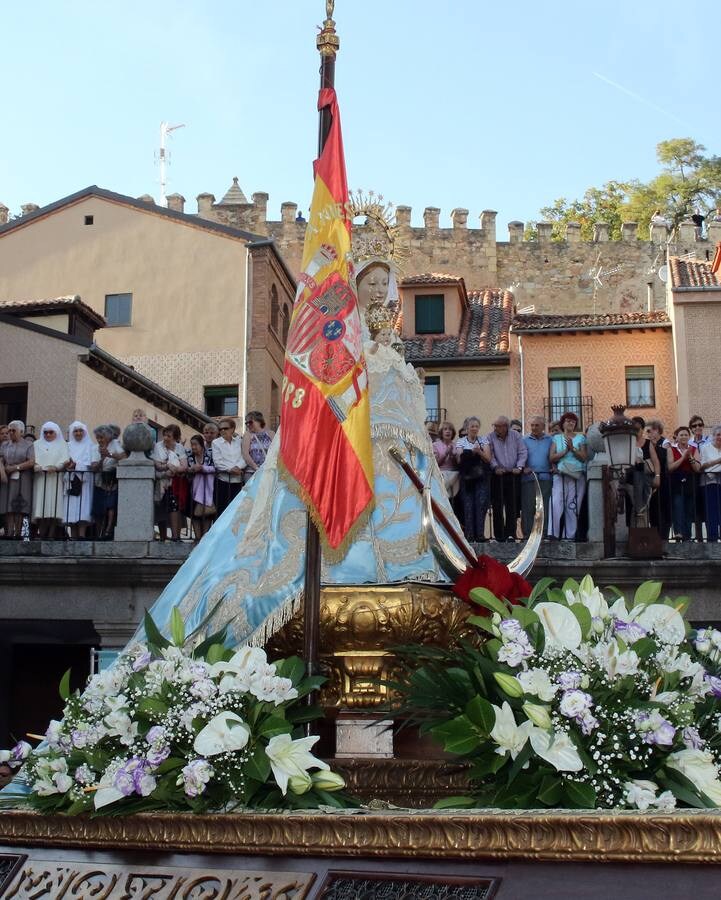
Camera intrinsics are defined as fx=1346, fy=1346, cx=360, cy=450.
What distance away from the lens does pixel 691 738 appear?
4621 mm

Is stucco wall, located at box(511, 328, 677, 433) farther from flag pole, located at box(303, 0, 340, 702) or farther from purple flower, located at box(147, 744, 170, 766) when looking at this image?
purple flower, located at box(147, 744, 170, 766)

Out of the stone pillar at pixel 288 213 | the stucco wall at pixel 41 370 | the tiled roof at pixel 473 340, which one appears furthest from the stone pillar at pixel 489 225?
the stucco wall at pixel 41 370

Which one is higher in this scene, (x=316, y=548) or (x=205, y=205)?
(x=205, y=205)

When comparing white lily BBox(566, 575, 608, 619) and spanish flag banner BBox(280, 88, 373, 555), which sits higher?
spanish flag banner BBox(280, 88, 373, 555)

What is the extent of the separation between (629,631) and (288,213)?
47.6 meters

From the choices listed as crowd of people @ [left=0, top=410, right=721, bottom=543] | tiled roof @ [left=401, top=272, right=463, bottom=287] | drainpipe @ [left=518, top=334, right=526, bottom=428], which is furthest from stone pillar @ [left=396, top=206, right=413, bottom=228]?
crowd of people @ [left=0, top=410, right=721, bottom=543]

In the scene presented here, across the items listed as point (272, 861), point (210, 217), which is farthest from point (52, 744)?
point (210, 217)

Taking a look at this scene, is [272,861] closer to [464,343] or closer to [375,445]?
[375,445]

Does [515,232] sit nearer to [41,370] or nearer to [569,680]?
[41,370]

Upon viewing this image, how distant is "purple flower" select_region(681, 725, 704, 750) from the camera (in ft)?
15.1

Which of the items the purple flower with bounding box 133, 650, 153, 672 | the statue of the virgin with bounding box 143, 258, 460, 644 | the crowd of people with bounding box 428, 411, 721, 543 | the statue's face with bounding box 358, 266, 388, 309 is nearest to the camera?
the purple flower with bounding box 133, 650, 153, 672

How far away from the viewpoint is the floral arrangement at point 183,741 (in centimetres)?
457

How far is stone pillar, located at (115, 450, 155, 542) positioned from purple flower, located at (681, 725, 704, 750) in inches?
450

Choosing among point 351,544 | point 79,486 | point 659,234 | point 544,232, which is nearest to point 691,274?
point 659,234
